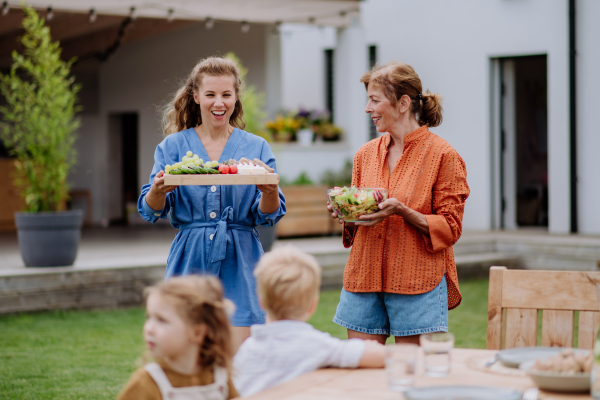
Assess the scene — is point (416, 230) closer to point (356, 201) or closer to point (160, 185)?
point (356, 201)

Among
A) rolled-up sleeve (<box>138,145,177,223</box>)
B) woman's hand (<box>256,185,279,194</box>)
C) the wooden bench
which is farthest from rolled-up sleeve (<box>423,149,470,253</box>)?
the wooden bench

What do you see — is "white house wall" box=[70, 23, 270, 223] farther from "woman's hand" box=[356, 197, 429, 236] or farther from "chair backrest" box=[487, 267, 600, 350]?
"chair backrest" box=[487, 267, 600, 350]

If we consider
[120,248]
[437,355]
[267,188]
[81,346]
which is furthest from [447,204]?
[120,248]

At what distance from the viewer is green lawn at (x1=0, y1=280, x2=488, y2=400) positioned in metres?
Answer: 4.00

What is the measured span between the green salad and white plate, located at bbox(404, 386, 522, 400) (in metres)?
0.84

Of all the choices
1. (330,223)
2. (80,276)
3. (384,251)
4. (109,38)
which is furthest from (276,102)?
(384,251)

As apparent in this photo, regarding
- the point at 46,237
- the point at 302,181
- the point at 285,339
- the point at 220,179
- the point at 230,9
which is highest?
the point at 230,9

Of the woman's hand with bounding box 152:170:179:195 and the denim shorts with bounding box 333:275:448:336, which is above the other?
the woman's hand with bounding box 152:170:179:195

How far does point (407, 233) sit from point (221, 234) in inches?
24.0

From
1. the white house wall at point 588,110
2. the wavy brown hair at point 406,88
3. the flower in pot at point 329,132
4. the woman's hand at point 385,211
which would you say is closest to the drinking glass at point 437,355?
the woman's hand at point 385,211

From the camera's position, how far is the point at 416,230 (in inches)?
95.9

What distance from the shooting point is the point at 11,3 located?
7496 mm

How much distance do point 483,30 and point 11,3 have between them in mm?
5540

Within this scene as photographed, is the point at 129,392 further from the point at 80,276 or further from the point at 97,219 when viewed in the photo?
the point at 97,219
